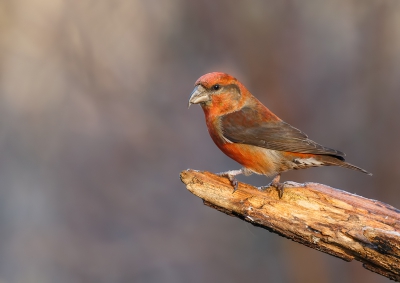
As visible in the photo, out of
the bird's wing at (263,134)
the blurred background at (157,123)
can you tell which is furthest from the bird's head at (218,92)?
the blurred background at (157,123)

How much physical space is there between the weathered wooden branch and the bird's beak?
928mm

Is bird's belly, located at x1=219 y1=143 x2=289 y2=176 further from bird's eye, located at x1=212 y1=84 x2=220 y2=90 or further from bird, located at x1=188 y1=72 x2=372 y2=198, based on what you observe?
bird's eye, located at x1=212 y1=84 x2=220 y2=90

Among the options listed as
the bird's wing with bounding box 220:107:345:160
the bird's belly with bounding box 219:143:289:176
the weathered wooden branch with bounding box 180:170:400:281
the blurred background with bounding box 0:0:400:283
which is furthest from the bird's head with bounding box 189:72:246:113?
the blurred background with bounding box 0:0:400:283

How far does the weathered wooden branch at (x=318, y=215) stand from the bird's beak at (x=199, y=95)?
Answer: 36.6 inches

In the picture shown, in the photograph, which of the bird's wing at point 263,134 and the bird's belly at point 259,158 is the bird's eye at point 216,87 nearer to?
the bird's wing at point 263,134

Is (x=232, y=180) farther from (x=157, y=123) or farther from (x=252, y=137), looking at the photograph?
(x=157, y=123)

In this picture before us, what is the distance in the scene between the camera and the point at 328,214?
4.00 meters

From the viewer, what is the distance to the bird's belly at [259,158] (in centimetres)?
468

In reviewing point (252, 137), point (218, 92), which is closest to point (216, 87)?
point (218, 92)

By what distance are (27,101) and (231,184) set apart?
549 cm

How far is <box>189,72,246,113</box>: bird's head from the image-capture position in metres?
4.88

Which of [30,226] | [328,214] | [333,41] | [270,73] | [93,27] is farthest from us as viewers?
[30,226]

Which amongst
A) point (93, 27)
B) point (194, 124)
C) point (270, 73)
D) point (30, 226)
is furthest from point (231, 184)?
point (30, 226)

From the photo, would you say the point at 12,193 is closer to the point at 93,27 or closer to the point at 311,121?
the point at 93,27
